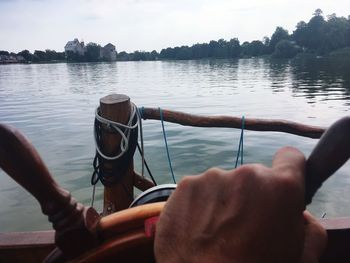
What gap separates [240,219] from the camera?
0.84 m

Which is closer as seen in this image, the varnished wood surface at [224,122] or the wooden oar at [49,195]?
the wooden oar at [49,195]

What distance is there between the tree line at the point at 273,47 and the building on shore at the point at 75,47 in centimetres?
407

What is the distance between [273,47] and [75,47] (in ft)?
277

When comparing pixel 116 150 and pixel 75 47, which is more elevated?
pixel 75 47

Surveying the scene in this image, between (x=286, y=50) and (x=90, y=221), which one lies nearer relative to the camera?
(x=90, y=221)

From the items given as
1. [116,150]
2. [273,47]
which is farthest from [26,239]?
[273,47]

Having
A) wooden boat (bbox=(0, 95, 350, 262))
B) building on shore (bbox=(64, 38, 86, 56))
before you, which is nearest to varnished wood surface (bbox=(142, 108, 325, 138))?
wooden boat (bbox=(0, 95, 350, 262))

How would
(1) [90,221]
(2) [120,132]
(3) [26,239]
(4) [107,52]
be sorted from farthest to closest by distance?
(4) [107,52]
(2) [120,132]
(3) [26,239]
(1) [90,221]

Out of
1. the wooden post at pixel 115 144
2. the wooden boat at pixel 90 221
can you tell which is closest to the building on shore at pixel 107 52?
the wooden post at pixel 115 144

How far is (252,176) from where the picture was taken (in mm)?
862

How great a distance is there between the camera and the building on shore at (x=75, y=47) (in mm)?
155988

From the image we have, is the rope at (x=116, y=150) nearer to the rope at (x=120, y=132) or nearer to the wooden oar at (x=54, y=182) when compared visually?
the rope at (x=120, y=132)

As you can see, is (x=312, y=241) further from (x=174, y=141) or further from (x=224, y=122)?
(x=174, y=141)

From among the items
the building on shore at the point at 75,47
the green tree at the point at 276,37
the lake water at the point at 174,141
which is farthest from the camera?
the building on shore at the point at 75,47
